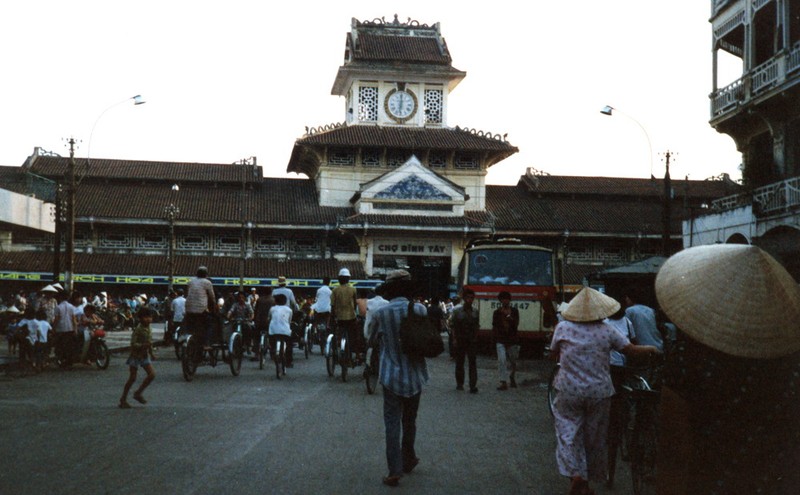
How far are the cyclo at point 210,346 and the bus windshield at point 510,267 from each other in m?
11.1

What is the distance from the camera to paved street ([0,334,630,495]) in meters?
7.40

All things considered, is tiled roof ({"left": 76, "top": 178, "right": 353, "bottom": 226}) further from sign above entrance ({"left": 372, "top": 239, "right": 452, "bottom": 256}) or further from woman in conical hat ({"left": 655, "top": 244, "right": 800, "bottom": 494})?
woman in conical hat ({"left": 655, "top": 244, "right": 800, "bottom": 494})

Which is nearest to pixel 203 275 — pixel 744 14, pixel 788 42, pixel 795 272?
pixel 795 272

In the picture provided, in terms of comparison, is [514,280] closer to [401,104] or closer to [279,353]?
[279,353]

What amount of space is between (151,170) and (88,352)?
114 feet

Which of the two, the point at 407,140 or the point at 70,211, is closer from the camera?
the point at 70,211

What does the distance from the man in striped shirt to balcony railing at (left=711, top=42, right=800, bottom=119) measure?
725 inches

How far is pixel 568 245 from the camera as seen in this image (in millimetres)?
52750

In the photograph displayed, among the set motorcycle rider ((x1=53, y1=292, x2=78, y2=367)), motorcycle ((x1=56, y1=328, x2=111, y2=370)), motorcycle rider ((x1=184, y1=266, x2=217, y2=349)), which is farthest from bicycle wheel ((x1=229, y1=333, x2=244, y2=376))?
motorcycle rider ((x1=53, y1=292, x2=78, y2=367))

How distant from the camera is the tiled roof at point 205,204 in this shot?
48.8 metres

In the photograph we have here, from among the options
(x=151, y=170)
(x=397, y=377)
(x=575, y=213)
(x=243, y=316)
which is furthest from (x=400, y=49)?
(x=397, y=377)

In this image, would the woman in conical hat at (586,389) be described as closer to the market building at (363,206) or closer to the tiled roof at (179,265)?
the market building at (363,206)

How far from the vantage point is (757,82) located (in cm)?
A: 2566

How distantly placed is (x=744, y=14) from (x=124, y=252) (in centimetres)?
3385
